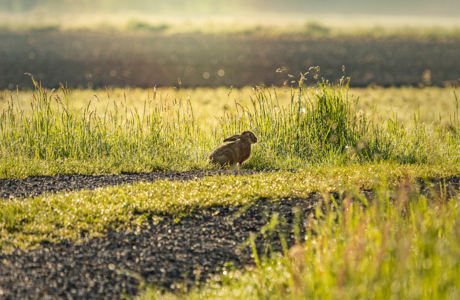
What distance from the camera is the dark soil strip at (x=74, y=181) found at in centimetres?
605

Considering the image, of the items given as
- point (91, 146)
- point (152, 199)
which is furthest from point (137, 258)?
point (91, 146)

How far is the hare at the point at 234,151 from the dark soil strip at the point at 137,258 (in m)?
1.94

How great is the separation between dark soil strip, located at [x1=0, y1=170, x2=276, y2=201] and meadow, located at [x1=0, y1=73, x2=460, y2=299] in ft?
0.78

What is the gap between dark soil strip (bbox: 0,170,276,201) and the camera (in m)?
6.05

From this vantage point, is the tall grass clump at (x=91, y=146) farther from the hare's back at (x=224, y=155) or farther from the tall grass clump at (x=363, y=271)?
the tall grass clump at (x=363, y=271)

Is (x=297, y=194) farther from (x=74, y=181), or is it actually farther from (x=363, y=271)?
(x=74, y=181)

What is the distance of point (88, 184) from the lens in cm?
629

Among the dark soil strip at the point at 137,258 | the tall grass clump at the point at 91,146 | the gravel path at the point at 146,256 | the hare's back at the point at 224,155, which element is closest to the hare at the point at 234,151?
the hare's back at the point at 224,155

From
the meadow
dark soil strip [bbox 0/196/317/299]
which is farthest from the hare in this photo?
dark soil strip [bbox 0/196/317/299]

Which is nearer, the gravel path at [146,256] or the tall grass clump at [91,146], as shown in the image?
the gravel path at [146,256]

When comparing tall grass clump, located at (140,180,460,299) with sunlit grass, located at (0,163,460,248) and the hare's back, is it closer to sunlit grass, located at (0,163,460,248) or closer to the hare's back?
sunlit grass, located at (0,163,460,248)

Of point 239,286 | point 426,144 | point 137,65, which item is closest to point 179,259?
point 239,286

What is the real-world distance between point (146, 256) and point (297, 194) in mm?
2019

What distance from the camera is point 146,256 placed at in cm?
417
